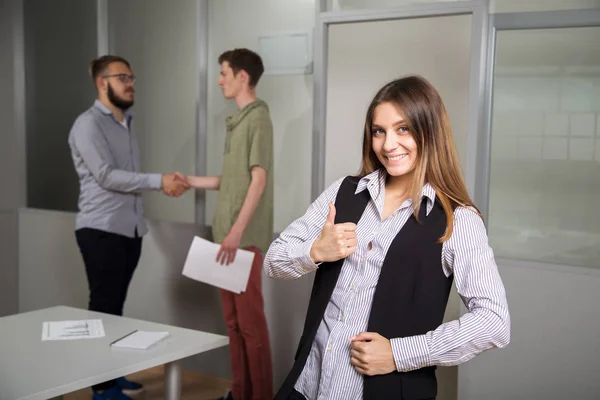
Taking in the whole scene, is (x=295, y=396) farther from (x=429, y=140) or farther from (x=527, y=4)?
(x=527, y=4)

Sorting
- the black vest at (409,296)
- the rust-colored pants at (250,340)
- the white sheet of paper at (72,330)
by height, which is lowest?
the rust-colored pants at (250,340)

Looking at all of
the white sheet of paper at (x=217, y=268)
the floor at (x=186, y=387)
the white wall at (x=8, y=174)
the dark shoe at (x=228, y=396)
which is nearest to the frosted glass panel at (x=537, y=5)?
the white sheet of paper at (x=217, y=268)

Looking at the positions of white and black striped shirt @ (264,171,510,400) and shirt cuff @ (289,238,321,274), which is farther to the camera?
shirt cuff @ (289,238,321,274)

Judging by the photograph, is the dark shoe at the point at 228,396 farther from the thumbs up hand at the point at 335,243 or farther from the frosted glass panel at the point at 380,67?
the thumbs up hand at the point at 335,243

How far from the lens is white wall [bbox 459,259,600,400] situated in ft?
9.98

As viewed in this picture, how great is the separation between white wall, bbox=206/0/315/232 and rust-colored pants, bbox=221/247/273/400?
18.1 inches

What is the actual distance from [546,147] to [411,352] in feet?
6.24

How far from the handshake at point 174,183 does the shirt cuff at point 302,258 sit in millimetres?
2208

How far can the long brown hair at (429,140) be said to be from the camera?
1.63 metres

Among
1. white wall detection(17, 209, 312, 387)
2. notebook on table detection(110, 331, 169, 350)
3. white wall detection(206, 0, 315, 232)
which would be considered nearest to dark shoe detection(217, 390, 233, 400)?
white wall detection(17, 209, 312, 387)

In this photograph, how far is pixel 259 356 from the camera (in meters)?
3.59

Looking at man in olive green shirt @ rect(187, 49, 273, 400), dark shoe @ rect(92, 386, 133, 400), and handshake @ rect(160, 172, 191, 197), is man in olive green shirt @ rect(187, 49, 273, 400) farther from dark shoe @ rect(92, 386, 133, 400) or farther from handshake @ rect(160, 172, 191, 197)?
dark shoe @ rect(92, 386, 133, 400)

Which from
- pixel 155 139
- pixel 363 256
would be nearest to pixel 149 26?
pixel 155 139

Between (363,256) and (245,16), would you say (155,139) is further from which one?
(363,256)
